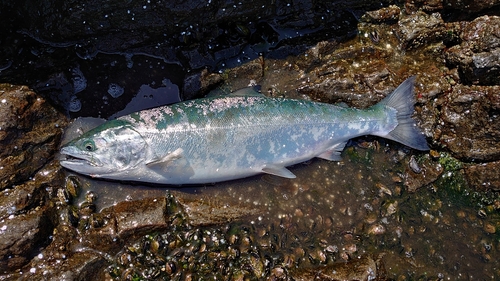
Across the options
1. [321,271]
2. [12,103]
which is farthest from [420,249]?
[12,103]

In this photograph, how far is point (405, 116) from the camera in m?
5.07

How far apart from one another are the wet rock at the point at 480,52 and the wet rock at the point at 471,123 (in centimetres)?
15

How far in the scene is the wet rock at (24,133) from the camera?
446 centimetres

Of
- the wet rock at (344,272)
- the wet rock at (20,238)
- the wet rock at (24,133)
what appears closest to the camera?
the wet rock at (20,238)

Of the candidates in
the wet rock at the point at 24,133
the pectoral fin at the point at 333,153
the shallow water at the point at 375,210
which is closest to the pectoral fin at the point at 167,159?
the shallow water at the point at 375,210

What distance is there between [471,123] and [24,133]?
5.23 m

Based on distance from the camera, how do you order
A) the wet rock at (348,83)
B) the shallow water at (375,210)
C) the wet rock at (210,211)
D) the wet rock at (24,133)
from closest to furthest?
the wet rock at (24,133) < the wet rock at (210,211) < the shallow water at (375,210) < the wet rock at (348,83)

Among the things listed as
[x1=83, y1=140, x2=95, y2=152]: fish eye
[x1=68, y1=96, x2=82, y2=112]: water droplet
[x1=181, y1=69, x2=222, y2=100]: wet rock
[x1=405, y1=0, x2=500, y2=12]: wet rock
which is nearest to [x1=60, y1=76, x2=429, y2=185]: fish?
[x1=83, y1=140, x2=95, y2=152]: fish eye

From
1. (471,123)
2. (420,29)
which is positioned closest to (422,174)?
(471,123)

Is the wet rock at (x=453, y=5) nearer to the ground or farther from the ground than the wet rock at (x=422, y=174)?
farther from the ground

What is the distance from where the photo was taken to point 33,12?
4891 mm

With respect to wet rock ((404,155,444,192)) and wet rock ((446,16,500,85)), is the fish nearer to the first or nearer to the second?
wet rock ((404,155,444,192))

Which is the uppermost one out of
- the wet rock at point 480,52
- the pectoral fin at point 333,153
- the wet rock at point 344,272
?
the wet rock at point 480,52

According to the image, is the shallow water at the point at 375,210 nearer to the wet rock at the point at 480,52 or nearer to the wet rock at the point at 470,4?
the wet rock at the point at 480,52
